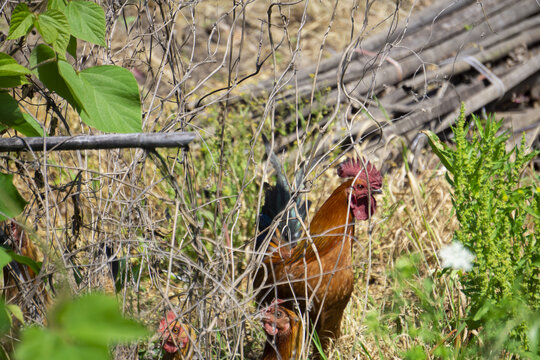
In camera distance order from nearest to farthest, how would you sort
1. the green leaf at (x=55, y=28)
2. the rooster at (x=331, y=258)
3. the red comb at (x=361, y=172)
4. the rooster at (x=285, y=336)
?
1. the green leaf at (x=55, y=28)
2. the rooster at (x=285, y=336)
3. the rooster at (x=331, y=258)
4. the red comb at (x=361, y=172)

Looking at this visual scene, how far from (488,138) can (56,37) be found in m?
1.58

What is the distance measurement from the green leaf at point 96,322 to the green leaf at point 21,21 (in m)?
0.87

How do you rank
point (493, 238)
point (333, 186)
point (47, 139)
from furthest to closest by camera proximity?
Result: point (333, 186)
point (493, 238)
point (47, 139)

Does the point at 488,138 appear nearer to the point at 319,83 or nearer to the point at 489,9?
the point at 319,83

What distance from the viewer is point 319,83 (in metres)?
4.68

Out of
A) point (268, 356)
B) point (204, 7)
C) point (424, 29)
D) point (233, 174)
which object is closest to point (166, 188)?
point (233, 174)

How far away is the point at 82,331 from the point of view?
60cm

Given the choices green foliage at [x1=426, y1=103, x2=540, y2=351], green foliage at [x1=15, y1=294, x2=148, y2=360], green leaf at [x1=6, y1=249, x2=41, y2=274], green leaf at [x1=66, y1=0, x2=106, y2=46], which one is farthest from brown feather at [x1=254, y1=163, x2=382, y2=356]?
green foliage at [x1=15, y1=294, x2=148, y2=360]

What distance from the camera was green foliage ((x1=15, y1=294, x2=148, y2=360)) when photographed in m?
0.60

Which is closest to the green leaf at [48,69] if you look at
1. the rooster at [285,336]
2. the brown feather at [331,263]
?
the rooster at [285,336]

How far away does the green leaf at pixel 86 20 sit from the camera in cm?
135

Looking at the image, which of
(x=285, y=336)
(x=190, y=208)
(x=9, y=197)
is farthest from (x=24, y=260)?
(x=285, y=336)

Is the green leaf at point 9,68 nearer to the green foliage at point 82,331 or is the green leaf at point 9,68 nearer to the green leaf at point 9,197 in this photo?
the green leaf at point 9,197

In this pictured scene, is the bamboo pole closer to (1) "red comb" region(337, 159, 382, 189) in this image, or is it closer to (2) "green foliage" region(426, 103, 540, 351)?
(2) "green foliage" region(426, 103, 540, 351)
